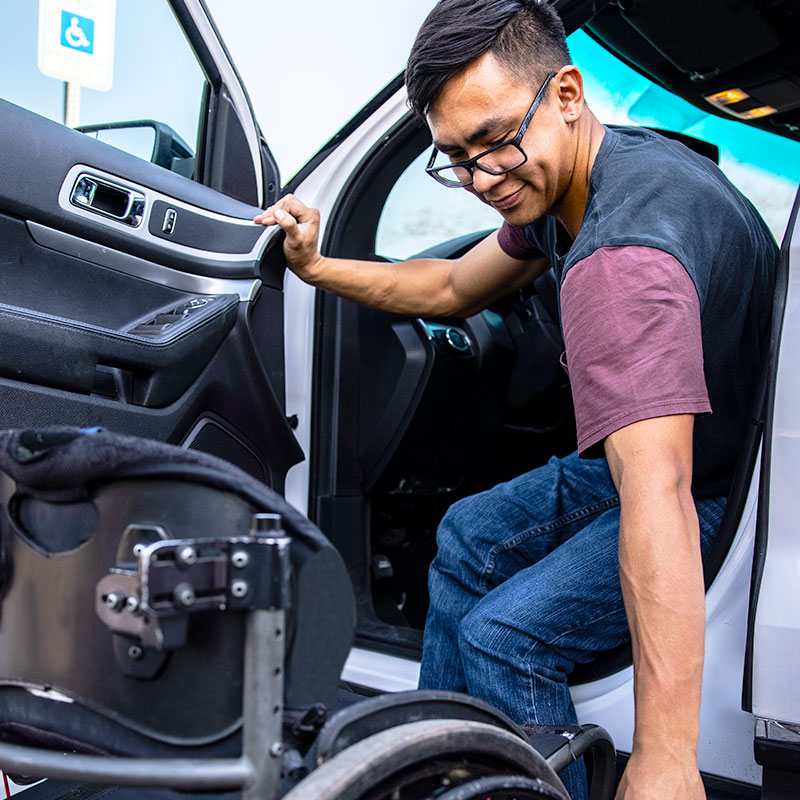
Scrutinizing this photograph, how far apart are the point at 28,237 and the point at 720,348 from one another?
116 centimetres

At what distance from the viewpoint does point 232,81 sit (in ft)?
6.17

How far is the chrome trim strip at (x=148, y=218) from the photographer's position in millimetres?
1474

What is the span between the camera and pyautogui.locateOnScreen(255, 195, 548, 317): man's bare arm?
1.71 metres

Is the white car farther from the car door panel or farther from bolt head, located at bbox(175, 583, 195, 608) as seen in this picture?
bolt head, located at bbox(175, 583, 195, 608)

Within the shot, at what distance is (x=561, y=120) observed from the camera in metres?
1.30

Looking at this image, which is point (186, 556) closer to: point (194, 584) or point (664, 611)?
point (194, 584)

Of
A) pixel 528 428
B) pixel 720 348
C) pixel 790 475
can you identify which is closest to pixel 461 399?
pixel 528 428

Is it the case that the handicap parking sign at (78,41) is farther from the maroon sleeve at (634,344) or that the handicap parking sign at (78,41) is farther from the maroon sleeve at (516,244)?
the maroon sleeve at (634,344)

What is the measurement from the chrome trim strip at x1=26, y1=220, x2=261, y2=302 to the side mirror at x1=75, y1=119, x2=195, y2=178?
0.25 m

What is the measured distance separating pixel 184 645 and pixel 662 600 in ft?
1.86

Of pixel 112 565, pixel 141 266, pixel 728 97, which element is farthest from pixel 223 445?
pixel 728 97

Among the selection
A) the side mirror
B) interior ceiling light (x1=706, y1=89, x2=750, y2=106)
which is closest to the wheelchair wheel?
the side mirror

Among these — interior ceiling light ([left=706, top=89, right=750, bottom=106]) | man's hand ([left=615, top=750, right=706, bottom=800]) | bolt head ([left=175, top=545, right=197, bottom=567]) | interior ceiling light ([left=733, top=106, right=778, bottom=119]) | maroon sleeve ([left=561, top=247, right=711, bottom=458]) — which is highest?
interior ceiling light ([left=706, top=89, right=750, bottom=106])

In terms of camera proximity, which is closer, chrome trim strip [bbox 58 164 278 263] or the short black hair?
the short black hair
